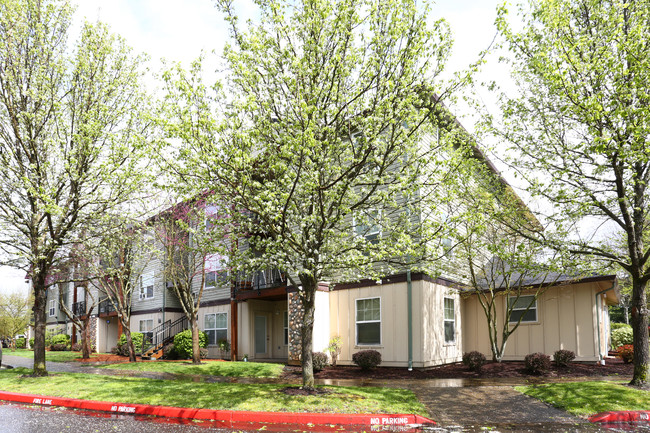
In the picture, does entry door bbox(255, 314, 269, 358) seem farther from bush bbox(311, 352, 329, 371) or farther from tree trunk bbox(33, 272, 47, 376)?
tree trunk bbox(33, 272, 47, 376)

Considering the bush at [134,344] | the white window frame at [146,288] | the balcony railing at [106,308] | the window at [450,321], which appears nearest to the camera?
the window at [450,321]

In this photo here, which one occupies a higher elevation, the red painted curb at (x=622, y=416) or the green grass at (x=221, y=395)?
the green grass at (x=221, y=395)

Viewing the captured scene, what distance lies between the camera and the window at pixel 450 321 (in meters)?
18.6

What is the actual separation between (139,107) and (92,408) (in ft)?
30.2

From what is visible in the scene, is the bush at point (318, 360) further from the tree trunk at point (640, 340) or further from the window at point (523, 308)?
the tree trunk at point (640, 340)

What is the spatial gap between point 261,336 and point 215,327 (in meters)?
3.04

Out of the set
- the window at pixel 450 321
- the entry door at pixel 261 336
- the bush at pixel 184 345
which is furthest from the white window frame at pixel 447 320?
the bush at pixel 184 345

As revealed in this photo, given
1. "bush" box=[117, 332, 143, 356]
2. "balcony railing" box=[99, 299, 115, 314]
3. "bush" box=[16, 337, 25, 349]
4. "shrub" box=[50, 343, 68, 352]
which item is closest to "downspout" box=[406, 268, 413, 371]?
"bush" box=[117, 332, 143, 356]

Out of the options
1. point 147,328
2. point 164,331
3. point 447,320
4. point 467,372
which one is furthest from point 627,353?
point 147,328

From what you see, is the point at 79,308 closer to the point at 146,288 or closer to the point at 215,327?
the point at 146,288

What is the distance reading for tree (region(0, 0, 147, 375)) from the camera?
1419 centimetres

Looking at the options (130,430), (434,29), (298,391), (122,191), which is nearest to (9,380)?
(122,191)

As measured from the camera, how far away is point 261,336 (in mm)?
23734

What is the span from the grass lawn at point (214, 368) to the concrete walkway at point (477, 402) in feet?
7.98
